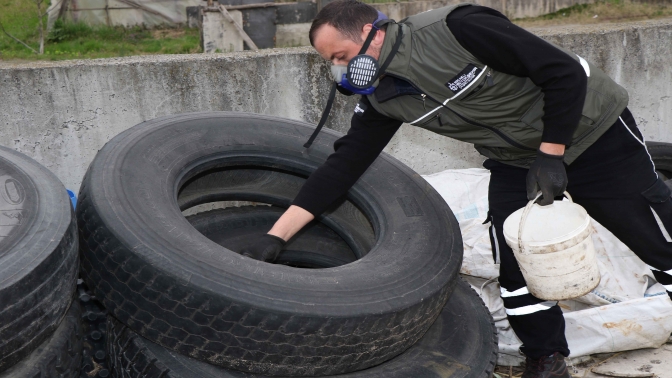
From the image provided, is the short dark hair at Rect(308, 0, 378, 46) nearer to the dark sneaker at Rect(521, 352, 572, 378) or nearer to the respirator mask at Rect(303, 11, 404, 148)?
the respirator mask at Rect(303, 11, 404, 148)

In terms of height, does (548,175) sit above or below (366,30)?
below

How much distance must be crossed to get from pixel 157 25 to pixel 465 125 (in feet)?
31.0

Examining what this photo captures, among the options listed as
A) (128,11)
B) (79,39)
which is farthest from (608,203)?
(128,11)

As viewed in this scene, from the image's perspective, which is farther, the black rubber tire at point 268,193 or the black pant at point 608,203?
the black rubber tire at point 268,193

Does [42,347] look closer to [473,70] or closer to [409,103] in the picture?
[409,103]

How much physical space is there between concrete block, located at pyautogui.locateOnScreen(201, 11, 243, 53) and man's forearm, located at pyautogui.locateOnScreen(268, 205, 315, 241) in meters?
6.73

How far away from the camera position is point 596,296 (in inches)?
140

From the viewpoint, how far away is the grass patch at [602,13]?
10.3m

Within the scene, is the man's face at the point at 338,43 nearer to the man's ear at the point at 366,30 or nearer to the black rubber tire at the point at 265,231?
the man's ear at the point at 366,30

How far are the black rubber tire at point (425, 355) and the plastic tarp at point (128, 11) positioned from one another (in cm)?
879

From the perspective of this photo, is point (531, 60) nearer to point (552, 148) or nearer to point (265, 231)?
point (552, 148)

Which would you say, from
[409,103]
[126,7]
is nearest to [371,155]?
[409,103]

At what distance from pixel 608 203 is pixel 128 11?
32.0ft

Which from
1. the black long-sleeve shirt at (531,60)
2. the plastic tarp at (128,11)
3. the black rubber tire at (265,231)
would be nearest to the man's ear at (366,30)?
the black long-sleeve shirt at (531,60)
